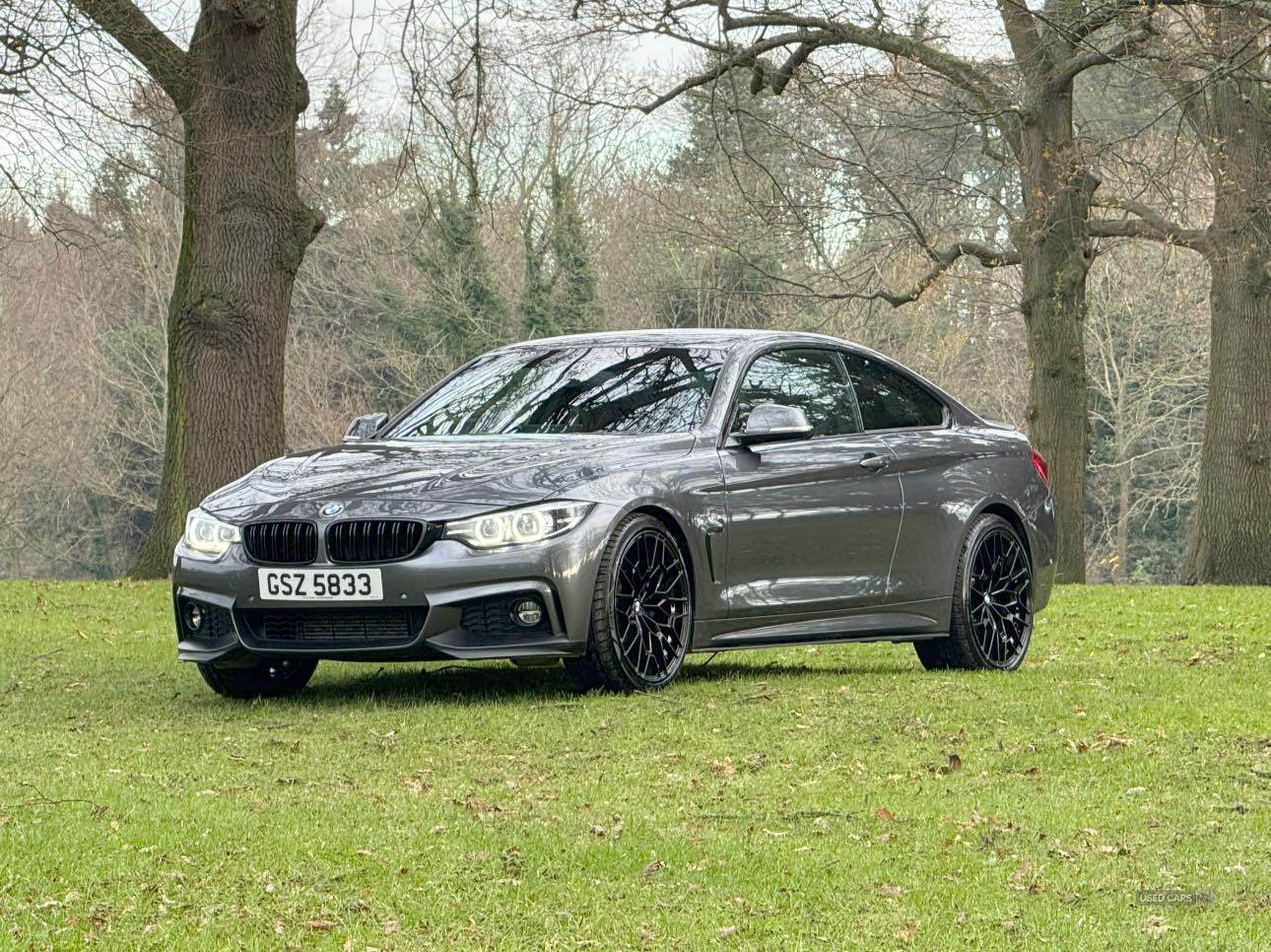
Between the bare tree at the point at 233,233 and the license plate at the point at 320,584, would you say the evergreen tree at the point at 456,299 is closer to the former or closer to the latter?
the bare tree at the point at 233,233

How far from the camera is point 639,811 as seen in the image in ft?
18.9

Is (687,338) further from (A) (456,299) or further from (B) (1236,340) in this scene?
(A) (456,299)

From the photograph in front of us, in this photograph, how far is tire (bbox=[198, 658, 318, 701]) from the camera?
8664mm

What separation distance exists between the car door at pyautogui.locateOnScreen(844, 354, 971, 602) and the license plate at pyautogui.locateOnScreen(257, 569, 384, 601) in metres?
2.89

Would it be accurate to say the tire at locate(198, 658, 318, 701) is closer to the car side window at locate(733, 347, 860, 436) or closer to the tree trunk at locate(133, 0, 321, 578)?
the car side window at locate(733, 347, 860, 436)

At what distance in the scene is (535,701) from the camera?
8.20 meters

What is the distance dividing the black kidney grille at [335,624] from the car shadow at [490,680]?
44 centimetres

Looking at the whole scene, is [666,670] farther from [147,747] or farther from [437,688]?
[147,747]

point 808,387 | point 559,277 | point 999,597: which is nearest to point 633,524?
point 808,387

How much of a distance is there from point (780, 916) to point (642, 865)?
2.03 feet

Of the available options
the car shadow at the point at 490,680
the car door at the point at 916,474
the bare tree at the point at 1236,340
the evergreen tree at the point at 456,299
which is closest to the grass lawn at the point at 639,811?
the car shadow at the point at 490,680

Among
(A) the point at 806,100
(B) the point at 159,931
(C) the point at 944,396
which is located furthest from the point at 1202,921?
(A) the point at 806,100

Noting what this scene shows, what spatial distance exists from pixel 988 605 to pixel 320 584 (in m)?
3.81

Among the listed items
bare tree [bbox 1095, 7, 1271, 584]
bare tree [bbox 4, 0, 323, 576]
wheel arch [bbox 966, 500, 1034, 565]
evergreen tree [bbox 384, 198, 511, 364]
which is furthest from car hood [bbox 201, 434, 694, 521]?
evergreen tree [bbox 384, 198, 511, 364]
